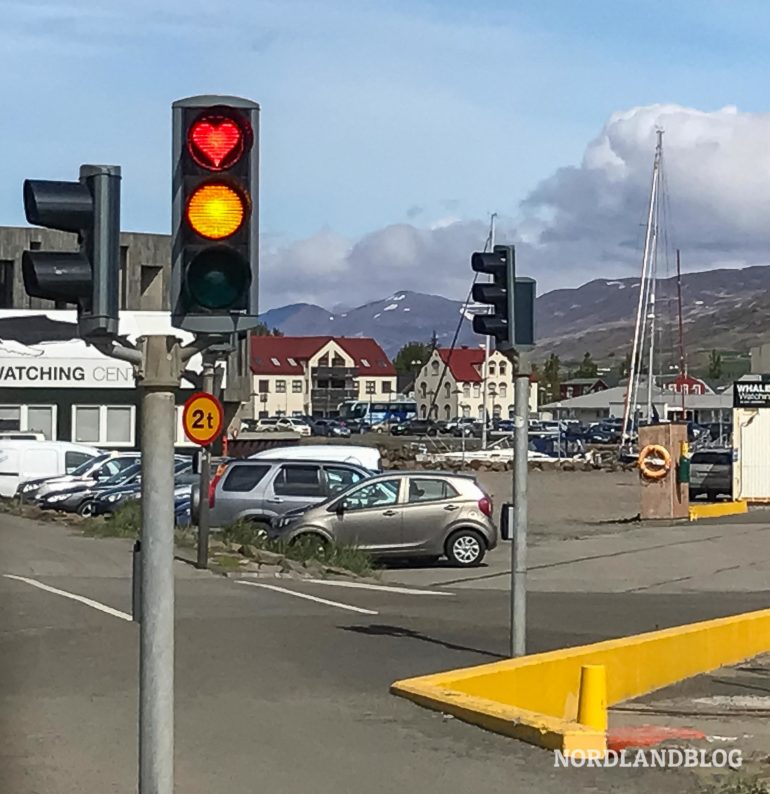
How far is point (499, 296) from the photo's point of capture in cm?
1171

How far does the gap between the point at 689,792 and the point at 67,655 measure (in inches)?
246

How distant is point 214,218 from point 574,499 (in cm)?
4019

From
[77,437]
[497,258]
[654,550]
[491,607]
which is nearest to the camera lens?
[497,258]

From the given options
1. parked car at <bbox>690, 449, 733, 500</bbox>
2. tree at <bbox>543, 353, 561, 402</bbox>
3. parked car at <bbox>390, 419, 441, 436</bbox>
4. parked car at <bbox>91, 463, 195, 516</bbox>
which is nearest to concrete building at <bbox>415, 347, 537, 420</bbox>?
parked car at <bbox>390, 419, 441, 436</bbox>

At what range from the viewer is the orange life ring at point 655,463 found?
109 feet

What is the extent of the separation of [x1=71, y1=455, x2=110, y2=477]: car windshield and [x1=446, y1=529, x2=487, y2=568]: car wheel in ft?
40.8

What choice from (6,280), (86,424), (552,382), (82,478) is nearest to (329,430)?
(6,280)

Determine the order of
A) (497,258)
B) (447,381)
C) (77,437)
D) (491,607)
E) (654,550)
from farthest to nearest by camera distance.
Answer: (447,381), (77,437), (654,550), (491,607), (497,258)

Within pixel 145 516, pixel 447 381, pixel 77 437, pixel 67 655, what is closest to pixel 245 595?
pixel 67 655

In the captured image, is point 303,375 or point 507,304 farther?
point 303,375

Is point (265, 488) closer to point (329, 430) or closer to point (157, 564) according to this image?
point (157, 564)

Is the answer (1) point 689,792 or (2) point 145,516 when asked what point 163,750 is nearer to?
(2) point 145,516

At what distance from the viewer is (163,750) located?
17.3 feet
